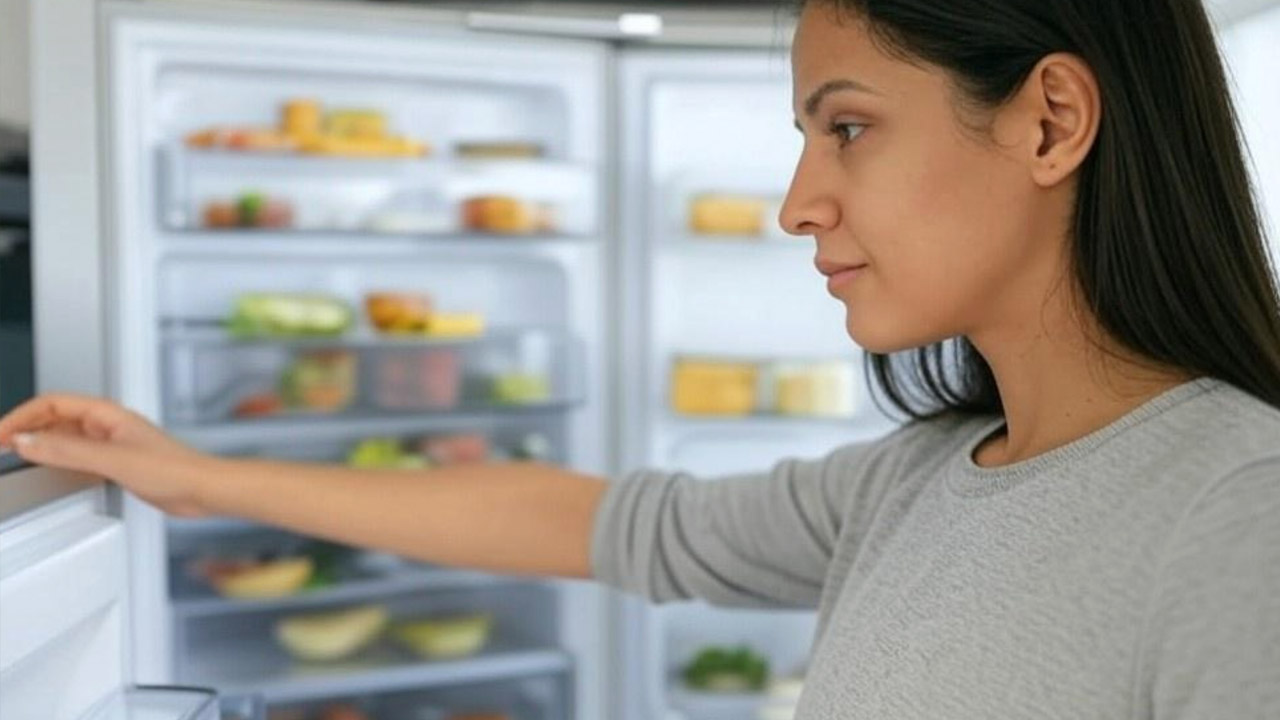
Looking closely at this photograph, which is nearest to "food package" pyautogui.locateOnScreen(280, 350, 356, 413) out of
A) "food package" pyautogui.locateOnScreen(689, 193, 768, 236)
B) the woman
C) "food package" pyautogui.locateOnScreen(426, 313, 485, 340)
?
"food package" pyautogui.locateOnScreen(426, 313, 485, 340)

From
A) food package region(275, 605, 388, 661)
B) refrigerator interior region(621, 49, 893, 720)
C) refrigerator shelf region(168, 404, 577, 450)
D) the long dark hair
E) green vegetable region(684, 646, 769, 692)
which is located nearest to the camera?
the long dark hair

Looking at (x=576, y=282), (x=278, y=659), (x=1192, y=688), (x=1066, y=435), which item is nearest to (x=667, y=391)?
(x=576, y=282)

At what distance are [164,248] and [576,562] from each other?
0.93m

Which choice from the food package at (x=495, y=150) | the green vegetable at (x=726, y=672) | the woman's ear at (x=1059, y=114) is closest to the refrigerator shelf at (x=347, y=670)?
the green vegetable at (x=726, y=672)

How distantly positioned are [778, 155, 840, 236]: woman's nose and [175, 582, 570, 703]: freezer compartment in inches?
55.8

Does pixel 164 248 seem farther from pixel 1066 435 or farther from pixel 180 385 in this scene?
pixel 1066 435

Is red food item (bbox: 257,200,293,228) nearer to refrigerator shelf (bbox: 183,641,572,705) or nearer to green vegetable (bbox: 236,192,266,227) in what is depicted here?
green vegetable (bbox: 236,192,266,227)

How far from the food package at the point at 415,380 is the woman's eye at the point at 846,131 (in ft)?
4.47

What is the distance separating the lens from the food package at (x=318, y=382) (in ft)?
6.91

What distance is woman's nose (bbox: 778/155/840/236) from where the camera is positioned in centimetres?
88

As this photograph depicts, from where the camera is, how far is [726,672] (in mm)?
2377

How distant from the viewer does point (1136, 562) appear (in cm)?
76

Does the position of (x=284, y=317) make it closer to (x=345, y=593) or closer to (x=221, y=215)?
(x=221, y=215)

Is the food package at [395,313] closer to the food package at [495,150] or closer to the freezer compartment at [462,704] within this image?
the food package at [495,150]
